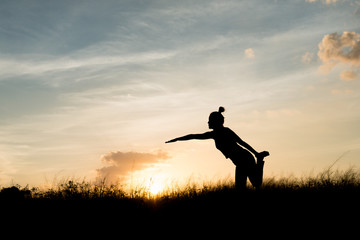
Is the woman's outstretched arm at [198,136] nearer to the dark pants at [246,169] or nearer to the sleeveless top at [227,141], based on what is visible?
the sleeveless top at [227,141]

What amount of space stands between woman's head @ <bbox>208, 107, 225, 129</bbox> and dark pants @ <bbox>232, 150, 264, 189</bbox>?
83 cm

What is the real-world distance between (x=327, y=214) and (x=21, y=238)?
19.9 ft

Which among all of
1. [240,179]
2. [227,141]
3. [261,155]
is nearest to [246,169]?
[240,179]

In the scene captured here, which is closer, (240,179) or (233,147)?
(233,147)

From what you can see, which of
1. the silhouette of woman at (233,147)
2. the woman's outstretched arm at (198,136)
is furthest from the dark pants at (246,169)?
the woman's outstretched arm at (198,136)

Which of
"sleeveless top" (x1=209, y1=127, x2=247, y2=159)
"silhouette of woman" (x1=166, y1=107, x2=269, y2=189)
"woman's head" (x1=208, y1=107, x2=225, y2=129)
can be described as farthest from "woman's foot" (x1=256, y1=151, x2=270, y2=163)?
"woman's head" (x1=208, y1=107, x2=225, y2=129)

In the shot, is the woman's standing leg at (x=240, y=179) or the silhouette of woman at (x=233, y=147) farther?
the woman's standing leg at (x=240, y=179)

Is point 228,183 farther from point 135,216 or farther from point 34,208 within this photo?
point 34,208

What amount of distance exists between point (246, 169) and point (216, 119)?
1.33 metres

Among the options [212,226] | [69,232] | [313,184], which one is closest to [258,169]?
[212,226]

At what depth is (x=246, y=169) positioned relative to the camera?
7.70 meters

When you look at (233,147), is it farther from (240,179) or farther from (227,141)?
(240,179)

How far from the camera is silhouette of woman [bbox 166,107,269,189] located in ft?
24.9

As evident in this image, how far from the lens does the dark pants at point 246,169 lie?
25.1 ft
